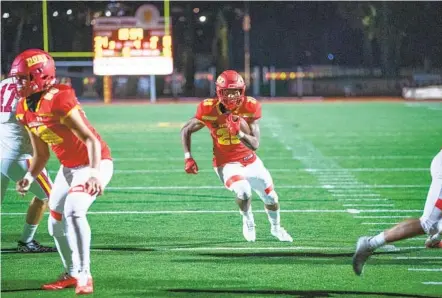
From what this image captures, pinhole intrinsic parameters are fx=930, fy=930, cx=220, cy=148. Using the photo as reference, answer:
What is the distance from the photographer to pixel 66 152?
6.41m

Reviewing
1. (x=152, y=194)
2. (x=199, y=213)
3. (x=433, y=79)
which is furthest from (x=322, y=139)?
(x=433, y=79)

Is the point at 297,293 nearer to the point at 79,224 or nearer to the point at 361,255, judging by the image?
the point at 361,255

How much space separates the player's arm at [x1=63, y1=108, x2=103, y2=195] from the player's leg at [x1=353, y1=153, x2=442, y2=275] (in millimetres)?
1897

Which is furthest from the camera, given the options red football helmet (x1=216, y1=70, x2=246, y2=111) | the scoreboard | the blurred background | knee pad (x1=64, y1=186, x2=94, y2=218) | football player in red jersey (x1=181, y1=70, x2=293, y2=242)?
the blurred background

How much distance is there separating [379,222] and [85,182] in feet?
13.2

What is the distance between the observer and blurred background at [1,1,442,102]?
48.7 m

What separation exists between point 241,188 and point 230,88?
3.05ft

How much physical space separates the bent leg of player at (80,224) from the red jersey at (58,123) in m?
0.17

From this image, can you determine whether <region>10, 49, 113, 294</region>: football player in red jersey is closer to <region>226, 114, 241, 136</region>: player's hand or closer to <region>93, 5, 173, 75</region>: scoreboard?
<region>226, 114, 241, 136</region>: player's hand

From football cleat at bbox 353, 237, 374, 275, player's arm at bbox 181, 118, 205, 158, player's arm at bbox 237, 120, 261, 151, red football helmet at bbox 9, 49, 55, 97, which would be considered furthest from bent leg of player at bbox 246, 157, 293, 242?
red football helmet at bbox 9, 49, 55, 97

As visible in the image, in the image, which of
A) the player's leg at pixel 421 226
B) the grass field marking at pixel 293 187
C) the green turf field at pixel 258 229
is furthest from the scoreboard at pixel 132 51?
the player's leg at pixel 421 226

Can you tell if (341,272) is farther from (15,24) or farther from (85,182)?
(15,24)

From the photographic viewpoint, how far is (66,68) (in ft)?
170

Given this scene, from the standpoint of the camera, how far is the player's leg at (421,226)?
246 inches
